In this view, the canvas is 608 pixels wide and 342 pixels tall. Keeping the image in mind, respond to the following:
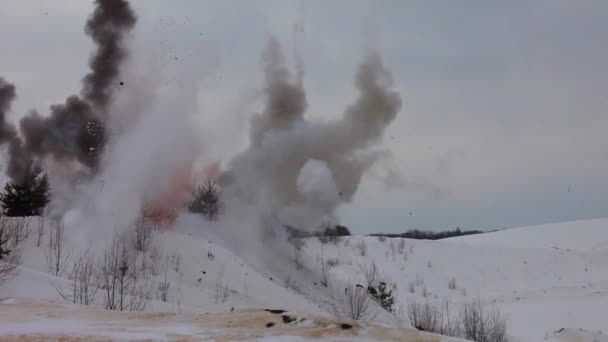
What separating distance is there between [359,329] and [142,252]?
16.4 m

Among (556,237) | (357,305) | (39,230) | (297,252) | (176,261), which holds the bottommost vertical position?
(357,305)

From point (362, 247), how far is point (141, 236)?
30159 millimetres

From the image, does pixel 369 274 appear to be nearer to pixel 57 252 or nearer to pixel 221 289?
pixel 221 289

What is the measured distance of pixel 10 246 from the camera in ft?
60.8

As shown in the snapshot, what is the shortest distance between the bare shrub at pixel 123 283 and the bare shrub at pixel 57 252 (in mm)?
1243

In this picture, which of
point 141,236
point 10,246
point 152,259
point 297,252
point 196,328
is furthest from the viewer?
point 297,252

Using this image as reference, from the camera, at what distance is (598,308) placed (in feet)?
104

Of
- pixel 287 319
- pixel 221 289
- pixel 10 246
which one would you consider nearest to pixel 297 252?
pixel 221 289

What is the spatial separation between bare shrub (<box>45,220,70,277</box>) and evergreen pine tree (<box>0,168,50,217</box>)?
25.8ft

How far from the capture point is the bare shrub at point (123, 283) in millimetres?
14322

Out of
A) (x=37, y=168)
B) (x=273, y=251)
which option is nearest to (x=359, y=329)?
(x=273, y=251)

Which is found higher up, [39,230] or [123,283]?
[39,230]

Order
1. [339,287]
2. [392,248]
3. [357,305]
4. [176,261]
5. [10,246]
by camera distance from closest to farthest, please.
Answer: [10,246], [357,305], [176,261], [339,287], [392,248]

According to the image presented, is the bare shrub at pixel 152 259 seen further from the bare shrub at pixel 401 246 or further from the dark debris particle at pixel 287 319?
the bare shrub at pixel 401 246
